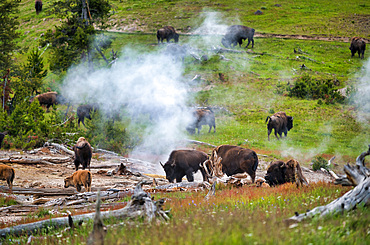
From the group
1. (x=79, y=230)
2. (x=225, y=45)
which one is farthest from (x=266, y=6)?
(x=79, y=230)

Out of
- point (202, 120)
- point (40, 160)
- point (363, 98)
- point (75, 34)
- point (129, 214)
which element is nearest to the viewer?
A: point (129, 214)

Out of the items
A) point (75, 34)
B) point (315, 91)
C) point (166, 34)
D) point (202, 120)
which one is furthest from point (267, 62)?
point (75, 34)

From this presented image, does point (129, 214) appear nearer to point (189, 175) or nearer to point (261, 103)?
point (189, 175)

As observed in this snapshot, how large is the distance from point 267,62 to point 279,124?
16988 mm

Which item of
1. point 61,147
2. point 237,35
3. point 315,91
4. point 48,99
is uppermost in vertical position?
point 237,35

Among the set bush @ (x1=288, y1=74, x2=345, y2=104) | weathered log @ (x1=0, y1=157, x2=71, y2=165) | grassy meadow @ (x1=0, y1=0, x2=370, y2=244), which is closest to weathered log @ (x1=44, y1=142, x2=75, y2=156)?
weathered log @ (x1=0, y1=157, x2=71, y2=165)

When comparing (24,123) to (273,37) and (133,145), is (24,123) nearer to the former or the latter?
(133,145)

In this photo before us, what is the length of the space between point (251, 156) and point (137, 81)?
21.8m

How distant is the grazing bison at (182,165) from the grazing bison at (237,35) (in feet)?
103

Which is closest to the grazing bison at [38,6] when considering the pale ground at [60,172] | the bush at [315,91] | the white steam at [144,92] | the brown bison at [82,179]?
the white steam at [144,92]

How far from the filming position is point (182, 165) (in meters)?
13.9

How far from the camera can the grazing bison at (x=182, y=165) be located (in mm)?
13891

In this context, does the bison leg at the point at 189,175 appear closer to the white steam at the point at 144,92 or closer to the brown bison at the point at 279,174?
the brown bison at the point at 279,174

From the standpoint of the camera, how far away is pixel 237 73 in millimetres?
36250
